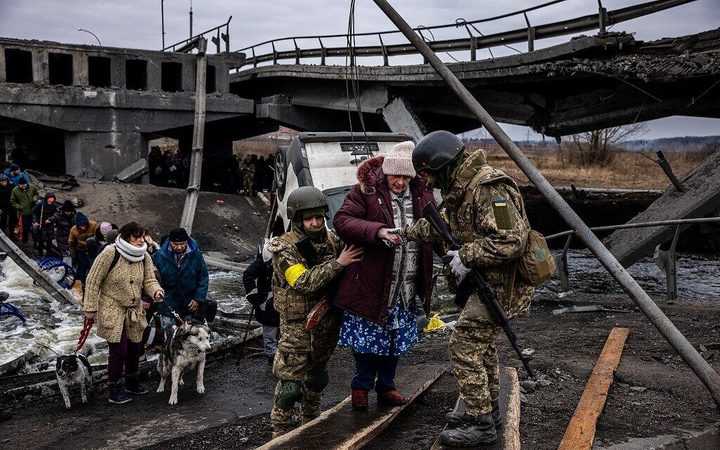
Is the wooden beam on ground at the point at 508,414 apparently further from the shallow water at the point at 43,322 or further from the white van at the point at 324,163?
the shallow water at the point at 43,322

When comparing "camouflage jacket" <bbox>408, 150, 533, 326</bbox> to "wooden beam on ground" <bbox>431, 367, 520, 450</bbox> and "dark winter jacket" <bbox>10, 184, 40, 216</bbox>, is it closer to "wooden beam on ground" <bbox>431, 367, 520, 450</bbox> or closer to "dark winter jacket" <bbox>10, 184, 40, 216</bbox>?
"wooden beam on ground" <bbox>431, 367, 520, 450</bbox>

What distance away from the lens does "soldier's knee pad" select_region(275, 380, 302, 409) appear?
4.99 m

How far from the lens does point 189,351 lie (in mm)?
7500

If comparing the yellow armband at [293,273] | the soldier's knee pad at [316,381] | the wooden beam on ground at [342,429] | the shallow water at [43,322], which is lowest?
the shallow water at [43,322]

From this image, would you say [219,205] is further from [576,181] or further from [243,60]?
[576,181]

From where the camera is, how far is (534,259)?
4.39 meters

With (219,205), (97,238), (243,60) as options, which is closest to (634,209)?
(219,205)

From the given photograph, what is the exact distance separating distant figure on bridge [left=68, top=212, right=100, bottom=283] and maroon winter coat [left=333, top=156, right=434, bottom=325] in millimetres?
9360

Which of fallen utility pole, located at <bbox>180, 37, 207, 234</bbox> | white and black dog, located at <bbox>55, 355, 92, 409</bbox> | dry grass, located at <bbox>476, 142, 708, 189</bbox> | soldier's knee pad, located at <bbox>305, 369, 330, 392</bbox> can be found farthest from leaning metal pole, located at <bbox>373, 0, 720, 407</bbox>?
dry grass, located at <bbox>476, 142, 708, 189</bbox>

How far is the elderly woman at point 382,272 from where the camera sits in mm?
4941

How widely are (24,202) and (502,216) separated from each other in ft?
52.5

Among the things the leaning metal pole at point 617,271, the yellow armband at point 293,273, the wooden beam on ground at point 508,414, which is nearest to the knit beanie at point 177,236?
the yellow armband at point 293,273

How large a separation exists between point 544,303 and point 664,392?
5110 mm

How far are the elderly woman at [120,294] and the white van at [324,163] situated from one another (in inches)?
124
